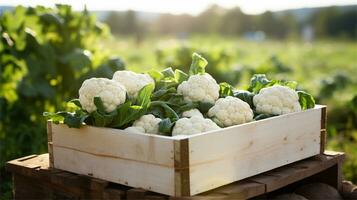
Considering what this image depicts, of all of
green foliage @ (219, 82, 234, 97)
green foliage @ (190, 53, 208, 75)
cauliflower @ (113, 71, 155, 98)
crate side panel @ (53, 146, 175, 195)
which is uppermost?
green foliage @ (190, 53, 208, 75)

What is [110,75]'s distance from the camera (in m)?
4.50

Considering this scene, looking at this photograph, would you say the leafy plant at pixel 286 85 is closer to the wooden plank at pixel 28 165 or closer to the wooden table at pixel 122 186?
the wooden table at pixel 122 186

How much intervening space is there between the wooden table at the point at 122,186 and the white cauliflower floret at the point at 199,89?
487 millimetres

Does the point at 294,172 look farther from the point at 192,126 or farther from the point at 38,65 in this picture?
the point at 38,65

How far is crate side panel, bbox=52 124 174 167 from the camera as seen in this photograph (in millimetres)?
2229

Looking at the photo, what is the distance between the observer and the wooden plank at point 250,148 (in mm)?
2260

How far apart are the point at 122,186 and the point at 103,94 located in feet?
1.45

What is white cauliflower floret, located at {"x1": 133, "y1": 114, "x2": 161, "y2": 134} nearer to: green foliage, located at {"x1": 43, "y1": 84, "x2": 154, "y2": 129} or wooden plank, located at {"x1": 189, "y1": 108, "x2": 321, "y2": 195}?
green foliage, located at {"x1": 43, "y1": 84, "x2": 154, "y2": 129}

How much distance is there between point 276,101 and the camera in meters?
2.76

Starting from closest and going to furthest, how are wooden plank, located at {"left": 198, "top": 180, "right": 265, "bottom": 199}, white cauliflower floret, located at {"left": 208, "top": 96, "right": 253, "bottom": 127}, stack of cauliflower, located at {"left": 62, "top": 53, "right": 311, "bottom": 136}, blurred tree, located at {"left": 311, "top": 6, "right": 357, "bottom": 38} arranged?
1. wooden plank, located at {"left": 198, "top": 180, "right": 265, "bottom": 199}
2. stack of cauliflower, located at {"left": 62, "top": 53, "right": 311, "bottom": 136}
3. white cauliflower floret, located at {"left": 208, "top": 96, "right": 253, "bottom": 127}
4. blurred tree, located at {"left": 311, "top": 6, "right": 357, "bottom": 38}

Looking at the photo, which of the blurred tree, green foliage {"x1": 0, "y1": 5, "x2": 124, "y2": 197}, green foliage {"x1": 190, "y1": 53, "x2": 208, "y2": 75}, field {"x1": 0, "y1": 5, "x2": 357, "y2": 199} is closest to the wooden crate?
green foliage {"x1": 190, "y1": 53, "x2": 208, "y2": 75}

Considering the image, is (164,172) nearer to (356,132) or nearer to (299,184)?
(299,184)

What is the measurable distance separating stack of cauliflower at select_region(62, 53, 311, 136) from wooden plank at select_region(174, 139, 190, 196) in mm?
166

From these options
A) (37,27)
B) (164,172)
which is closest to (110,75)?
(37,27)
